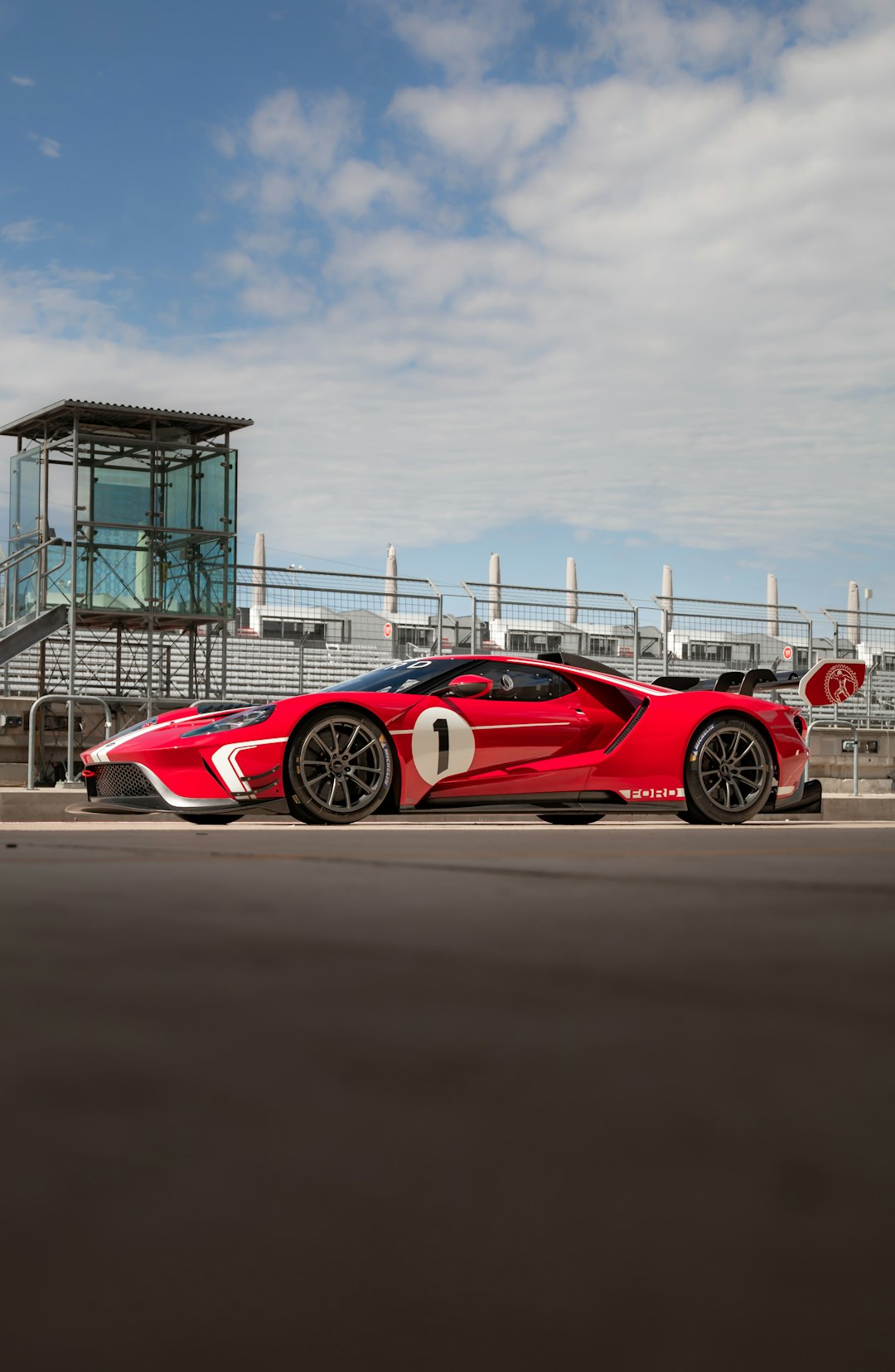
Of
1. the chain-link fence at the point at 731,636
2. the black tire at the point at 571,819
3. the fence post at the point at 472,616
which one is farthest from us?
the chain-link fence at the point at 731,636

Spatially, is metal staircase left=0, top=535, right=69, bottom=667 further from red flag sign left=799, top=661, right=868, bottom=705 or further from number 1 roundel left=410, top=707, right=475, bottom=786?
red flag sign left=799, top=661, right=868, bottom=705

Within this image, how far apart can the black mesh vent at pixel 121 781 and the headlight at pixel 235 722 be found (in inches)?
16.3

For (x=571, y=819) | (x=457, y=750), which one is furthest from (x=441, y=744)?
(x=571, y=819)

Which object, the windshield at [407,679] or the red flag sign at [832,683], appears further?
the red flag sign at [832,683]

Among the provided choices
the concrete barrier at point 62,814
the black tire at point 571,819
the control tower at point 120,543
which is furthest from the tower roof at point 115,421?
the black tire at point 571,819

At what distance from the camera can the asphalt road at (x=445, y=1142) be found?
5.26 ft

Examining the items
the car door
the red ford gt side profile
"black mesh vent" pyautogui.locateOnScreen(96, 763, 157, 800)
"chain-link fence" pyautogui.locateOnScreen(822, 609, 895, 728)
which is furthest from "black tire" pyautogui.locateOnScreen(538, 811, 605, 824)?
"chain-link fence" pyautogui.locateOnScreen(822, 609, 895, 728)

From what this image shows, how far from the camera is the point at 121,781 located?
32.6ft

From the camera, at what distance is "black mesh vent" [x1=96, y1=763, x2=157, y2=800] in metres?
9.76

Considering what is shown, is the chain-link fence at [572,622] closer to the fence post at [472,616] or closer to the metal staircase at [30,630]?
the fence post at [472,616]

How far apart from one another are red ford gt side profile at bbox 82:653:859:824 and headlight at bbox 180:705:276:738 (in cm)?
1

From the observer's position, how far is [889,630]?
2281 centimetres

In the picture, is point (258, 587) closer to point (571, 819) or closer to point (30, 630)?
point (30, 630)

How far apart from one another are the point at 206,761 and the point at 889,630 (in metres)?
15.8
